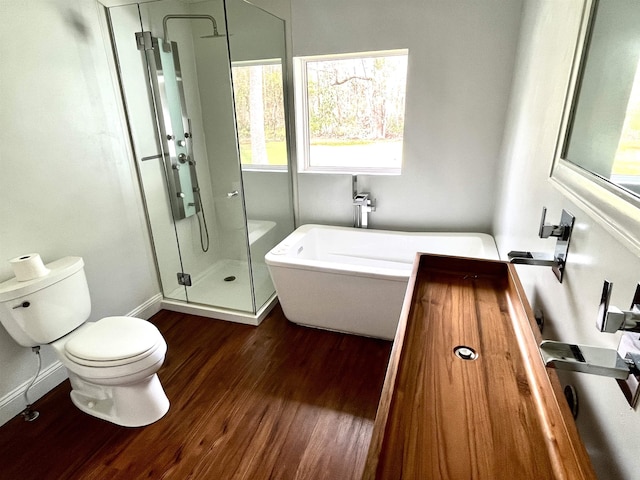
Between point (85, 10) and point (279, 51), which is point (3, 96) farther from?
point (279, 51)

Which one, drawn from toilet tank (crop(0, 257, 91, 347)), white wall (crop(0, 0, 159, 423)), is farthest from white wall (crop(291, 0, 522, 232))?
toilet tank (crop(0, 257, 91, 347))

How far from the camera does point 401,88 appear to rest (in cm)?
274

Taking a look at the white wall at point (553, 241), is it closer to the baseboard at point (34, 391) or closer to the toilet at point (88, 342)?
the toilet at point (88, 342)

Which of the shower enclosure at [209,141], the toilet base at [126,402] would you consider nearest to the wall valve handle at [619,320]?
the toilet base at [126,402]

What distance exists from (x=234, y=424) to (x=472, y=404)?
1.43 meters

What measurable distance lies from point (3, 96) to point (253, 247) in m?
1.65

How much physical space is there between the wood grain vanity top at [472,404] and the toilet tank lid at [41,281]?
5.88ft

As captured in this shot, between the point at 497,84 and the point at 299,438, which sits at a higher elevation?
the point at 497,84

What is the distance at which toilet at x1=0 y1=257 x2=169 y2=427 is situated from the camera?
5.56 feet

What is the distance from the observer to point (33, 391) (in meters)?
1.99

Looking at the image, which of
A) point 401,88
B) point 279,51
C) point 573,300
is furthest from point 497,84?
point 573,300

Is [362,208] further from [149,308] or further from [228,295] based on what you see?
[149,308]

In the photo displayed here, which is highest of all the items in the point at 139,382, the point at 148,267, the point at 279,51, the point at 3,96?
the point at 279,51

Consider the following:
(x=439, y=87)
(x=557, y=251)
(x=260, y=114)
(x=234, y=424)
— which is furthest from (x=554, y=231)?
(x=260, y=114)
